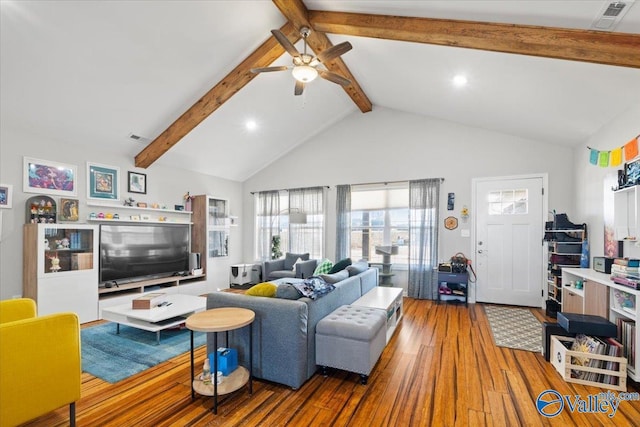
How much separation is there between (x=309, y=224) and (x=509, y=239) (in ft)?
12.7

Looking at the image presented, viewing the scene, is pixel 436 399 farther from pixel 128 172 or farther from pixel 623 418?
pixel 128 172

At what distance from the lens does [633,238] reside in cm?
284

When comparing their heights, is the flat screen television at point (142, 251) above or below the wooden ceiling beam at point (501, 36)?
below

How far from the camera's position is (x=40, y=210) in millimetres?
3992

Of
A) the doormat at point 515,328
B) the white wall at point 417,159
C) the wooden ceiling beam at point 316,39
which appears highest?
the wooden ceiling beam at point 316,39

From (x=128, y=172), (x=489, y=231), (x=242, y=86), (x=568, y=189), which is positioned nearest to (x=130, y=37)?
(x=242, y=86)

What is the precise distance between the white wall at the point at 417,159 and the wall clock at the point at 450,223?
80mm

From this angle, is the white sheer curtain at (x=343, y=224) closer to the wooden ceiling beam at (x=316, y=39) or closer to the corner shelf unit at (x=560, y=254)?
the wooden ceiling beam at (x=316, y=39)

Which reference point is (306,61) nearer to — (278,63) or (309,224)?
(278,63)

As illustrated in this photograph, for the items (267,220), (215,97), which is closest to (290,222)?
(267,220)

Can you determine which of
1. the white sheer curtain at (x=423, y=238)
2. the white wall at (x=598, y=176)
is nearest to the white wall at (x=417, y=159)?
the white sheer curtain at (x=423, y=238)

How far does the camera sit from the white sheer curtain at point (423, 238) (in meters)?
5.39

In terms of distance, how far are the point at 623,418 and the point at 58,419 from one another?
4044 mm

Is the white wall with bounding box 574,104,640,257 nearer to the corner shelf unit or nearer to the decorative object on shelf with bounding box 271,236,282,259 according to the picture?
the corner shelf unit
